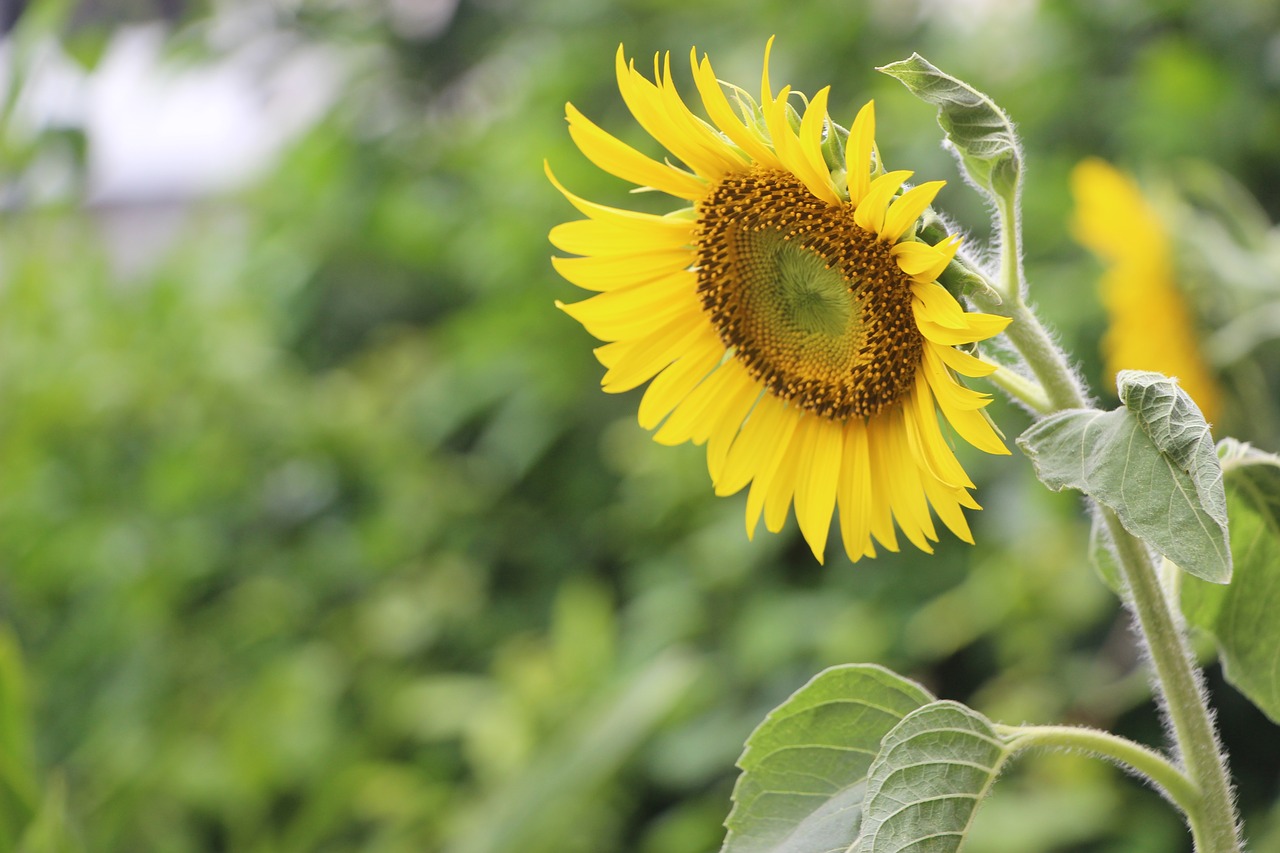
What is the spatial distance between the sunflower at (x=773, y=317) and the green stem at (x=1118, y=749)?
0.17 feet

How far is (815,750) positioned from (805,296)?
0.44 feet

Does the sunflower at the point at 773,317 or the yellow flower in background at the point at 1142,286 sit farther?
the yellow flower in background at the point at 1142,286

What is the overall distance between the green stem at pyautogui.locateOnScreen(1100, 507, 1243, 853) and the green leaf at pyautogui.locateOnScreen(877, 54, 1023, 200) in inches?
3.4

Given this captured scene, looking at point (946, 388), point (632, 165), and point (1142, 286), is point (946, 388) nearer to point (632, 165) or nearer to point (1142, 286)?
point (632, 165)

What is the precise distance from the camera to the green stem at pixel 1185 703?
0.26 metres

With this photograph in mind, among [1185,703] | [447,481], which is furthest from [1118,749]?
[447,481]

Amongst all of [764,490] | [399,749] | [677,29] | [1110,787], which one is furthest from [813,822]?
[677,29]

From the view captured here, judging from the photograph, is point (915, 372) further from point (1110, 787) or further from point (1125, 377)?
point (1110, 787)

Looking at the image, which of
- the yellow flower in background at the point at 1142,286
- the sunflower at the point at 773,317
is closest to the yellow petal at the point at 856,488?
the sunflower at the point at 773,317

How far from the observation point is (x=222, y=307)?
5.36ft

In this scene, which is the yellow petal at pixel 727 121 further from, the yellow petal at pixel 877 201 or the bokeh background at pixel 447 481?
the bokeh background at pixel 447 481

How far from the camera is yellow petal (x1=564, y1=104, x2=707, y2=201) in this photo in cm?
32

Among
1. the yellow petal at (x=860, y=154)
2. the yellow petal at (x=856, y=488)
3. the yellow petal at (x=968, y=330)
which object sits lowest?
the yellow petal at (x=856, y=488)

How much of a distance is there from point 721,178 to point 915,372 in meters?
0.08
